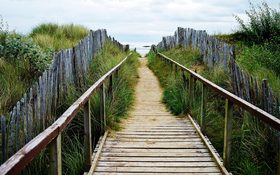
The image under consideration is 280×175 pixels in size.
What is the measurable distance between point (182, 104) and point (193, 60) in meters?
5.30

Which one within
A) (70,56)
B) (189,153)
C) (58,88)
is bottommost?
(189,153)

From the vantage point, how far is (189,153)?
527 centimetres

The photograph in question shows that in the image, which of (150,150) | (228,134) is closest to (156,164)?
(150,150)

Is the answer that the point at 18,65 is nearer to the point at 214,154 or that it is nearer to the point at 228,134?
the point at 214,154

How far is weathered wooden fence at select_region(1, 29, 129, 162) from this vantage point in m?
4.19

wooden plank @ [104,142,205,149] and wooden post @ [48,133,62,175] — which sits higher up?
wooden post @ [48,133,62,175]

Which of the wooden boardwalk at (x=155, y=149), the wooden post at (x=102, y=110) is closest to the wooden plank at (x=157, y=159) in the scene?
the wooden boardwalk at (x=155, y=149)

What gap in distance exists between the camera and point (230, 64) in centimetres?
755

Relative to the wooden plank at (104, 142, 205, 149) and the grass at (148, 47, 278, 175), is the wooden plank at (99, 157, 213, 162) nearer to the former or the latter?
the grass at (148, 47, 278, 175)

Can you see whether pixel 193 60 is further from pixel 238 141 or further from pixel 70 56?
pixel 238 141

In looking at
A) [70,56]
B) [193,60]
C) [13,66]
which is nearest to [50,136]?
[70,56]

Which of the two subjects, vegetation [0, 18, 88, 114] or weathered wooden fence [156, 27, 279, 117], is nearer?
weathered wooden fence [156, 27, 279, 117]

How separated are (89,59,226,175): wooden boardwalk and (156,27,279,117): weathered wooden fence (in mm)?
968

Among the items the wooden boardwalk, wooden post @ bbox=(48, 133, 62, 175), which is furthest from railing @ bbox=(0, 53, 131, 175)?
the wooden boardwalk
